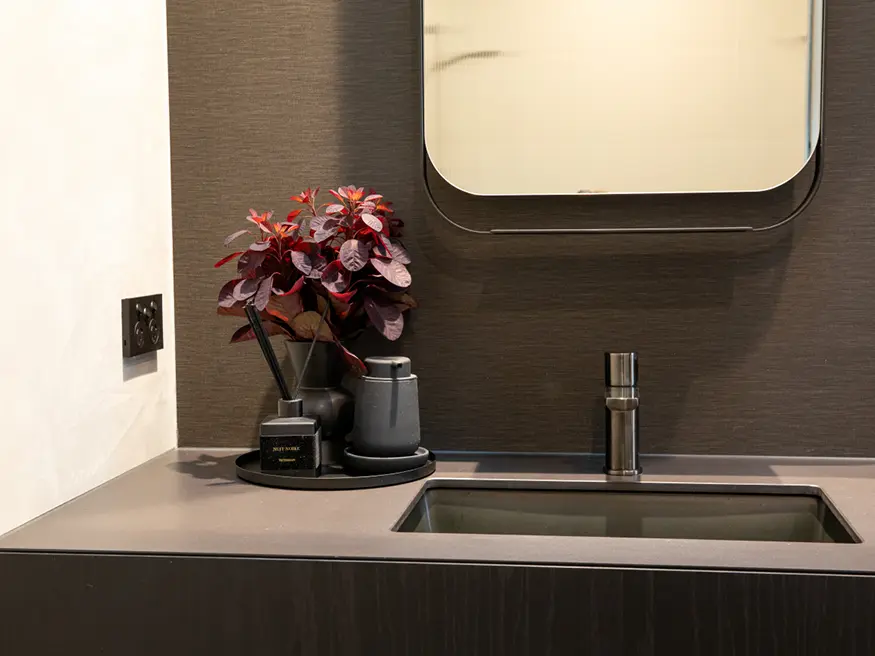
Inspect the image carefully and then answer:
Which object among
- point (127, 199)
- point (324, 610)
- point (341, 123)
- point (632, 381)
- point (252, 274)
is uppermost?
point (341, 123)

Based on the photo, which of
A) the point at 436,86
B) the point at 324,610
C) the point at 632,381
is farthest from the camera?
the point at 436,86

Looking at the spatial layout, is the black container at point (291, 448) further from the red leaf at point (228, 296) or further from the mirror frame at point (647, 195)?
the mirror frame at point (647, 195)

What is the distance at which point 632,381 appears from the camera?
1.32m

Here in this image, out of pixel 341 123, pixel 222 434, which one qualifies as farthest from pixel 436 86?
pixel 222 434

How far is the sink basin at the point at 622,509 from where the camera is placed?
4.09ft

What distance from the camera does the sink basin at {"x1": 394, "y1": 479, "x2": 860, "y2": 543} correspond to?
4.09 ft

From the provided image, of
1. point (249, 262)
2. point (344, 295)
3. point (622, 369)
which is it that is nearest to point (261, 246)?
point (249, 262)

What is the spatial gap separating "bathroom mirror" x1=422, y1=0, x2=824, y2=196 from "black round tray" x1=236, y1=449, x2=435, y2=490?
0.41 meters

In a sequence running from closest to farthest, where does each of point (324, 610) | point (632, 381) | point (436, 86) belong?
point (324, 610)
point (632, 381)
point (436, 86)

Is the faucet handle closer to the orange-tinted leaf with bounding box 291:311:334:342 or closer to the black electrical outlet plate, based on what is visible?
the orange-tinted leaf with bounding box 291:311:334:342

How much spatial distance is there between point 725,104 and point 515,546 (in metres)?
0.71

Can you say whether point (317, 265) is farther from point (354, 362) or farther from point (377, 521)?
point (377, 521)

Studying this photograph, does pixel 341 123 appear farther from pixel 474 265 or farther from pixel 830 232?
pixel 830 232

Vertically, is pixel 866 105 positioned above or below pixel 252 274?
above
